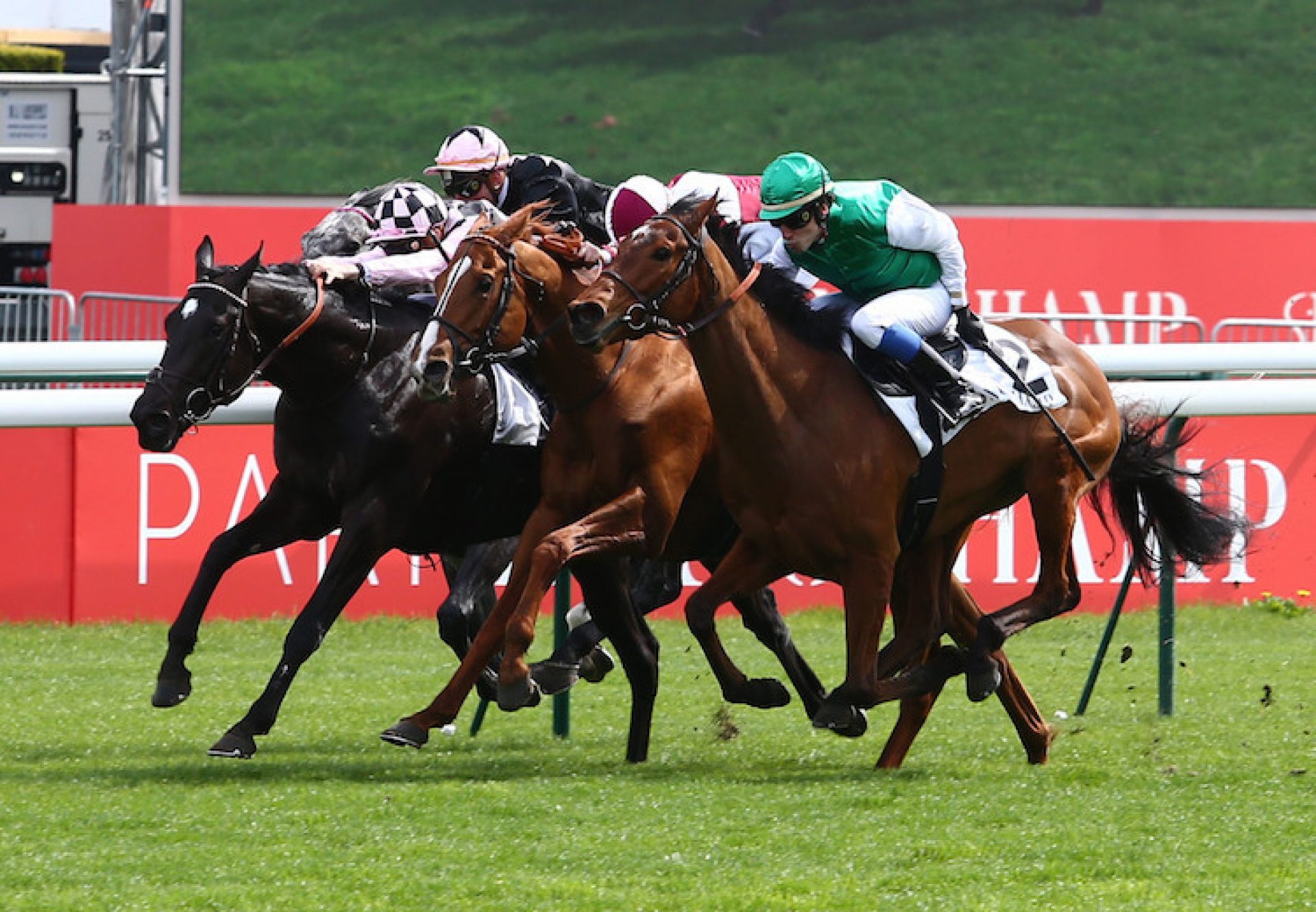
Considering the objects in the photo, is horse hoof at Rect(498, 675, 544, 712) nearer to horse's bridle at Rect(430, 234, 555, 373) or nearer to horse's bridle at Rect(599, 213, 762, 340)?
horse's bridle at Rect(430, 234, 555, 373)

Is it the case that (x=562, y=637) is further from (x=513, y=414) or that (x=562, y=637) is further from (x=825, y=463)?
(x=825, y=463)

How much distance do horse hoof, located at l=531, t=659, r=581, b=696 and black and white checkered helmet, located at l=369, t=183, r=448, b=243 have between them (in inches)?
60.4

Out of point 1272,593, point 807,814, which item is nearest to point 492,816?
point 807,814

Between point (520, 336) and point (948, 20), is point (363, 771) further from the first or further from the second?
point (948, 20)

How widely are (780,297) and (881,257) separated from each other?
0.34 meters

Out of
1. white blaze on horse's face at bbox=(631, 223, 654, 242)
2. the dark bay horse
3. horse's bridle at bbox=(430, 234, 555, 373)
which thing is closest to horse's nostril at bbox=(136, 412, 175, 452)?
the dark bay horse

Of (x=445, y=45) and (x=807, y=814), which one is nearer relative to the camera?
(x=807, y=814)

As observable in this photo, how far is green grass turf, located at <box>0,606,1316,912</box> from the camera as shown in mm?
4996

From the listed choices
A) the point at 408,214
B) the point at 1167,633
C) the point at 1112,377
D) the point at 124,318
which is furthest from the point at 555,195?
the point at 124,318

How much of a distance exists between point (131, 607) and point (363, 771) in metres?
3.72

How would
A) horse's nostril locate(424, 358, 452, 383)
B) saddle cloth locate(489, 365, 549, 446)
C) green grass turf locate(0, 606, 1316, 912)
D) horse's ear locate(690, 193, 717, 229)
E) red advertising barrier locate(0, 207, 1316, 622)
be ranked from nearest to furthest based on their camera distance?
green grass turf locate(0, 606, 1316, 912)
horse's nostril locate(424, 358, 452, 383)
horse's ear locate(690, 193, 717, 229)
saddle cloth locate(489, 365, 549, 446)
red advertising barrier locate(0, 207, 1316, 622)

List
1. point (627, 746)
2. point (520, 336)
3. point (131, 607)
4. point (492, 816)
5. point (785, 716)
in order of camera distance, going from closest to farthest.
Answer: point (492, 816) < point (520, 336) < point (627, 746) < point (785, 716) < point (131, 607)

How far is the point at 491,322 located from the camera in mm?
6383

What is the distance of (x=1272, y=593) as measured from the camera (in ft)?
34.4
